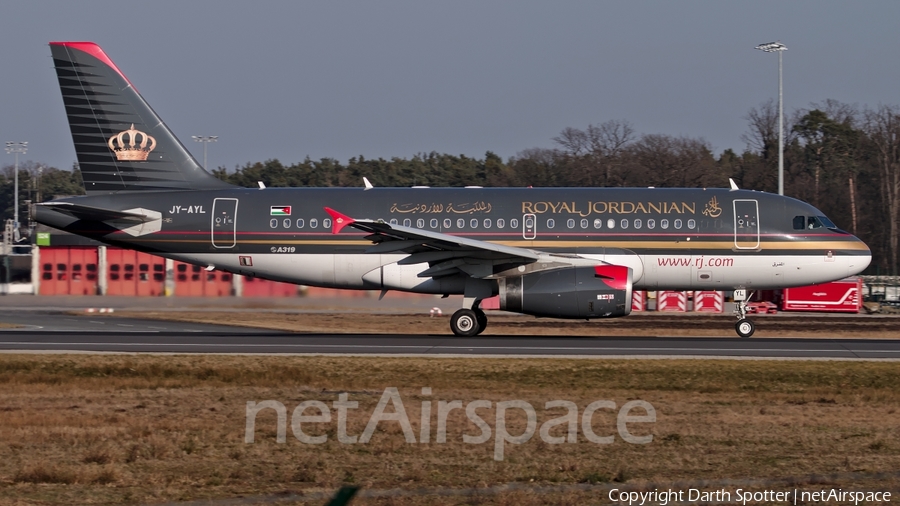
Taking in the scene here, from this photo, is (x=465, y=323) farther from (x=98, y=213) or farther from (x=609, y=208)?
(x=98, y=213)

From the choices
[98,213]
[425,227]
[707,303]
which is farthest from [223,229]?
[707,303]

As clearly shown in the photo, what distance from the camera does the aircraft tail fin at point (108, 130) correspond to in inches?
1030

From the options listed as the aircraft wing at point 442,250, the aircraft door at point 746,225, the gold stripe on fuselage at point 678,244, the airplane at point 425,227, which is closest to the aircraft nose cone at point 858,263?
the airplane at point 425,227

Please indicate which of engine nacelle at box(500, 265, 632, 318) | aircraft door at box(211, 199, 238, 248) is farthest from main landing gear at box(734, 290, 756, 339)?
aircraft door at box(211, 199, 238, 248)

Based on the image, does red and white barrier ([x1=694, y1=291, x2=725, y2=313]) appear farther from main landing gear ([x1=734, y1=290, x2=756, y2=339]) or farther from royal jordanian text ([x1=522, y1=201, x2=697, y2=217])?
royal jordanian text ([x1=522, y1=201, x2=697, y2=217])

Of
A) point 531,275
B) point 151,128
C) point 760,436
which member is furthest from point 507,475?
point 151,128

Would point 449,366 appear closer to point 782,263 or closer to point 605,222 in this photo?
point 605,222

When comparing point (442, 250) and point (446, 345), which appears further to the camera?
point (442, 250)

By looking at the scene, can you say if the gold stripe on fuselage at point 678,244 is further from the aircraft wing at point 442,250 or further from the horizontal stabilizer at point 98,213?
the horizontal stabilizer at point 98,213

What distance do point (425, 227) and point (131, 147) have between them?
27.7 ft

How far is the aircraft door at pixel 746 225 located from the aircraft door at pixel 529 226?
16.9ft

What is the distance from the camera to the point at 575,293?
889 inches

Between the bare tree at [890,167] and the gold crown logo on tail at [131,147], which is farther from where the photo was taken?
the bare tree at [890,167]

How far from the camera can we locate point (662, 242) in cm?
2452
